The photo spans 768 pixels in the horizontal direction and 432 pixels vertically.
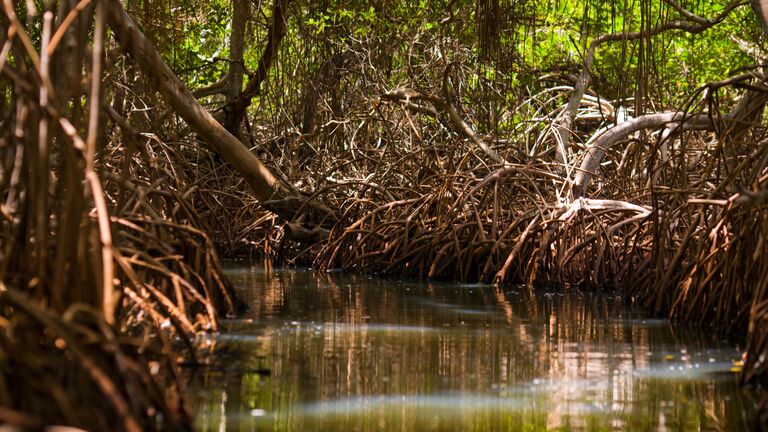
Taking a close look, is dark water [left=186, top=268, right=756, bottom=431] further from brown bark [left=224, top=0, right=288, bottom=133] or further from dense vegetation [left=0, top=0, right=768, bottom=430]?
brown bark [left=224, top=0, right=288, bottom=133]

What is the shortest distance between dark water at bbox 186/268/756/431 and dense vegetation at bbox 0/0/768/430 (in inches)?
9.7

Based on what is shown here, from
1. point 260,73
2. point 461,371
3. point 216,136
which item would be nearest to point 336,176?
point 260,73

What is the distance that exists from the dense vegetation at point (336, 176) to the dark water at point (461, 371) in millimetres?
248

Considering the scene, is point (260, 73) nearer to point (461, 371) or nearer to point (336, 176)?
point (336, 176)

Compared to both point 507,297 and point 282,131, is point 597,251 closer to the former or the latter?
point 507,297

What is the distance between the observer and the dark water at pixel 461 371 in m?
3.62

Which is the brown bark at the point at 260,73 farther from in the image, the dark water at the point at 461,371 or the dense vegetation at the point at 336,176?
the dark water at the point at 461,371

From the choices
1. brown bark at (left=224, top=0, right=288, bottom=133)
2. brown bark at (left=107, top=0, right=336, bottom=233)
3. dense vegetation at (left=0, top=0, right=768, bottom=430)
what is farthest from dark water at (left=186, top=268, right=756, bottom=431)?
brown bark at (left=224, top=0, right=288, bottom=133)

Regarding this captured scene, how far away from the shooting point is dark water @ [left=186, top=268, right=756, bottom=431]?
3.62 m

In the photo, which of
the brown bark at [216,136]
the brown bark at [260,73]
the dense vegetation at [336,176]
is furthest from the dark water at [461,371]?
the brown bark at [260,73]

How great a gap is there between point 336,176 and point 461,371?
7320 mm

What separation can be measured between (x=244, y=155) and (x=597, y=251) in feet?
10.6

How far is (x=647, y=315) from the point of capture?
652 cm

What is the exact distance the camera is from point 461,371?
4.48m
